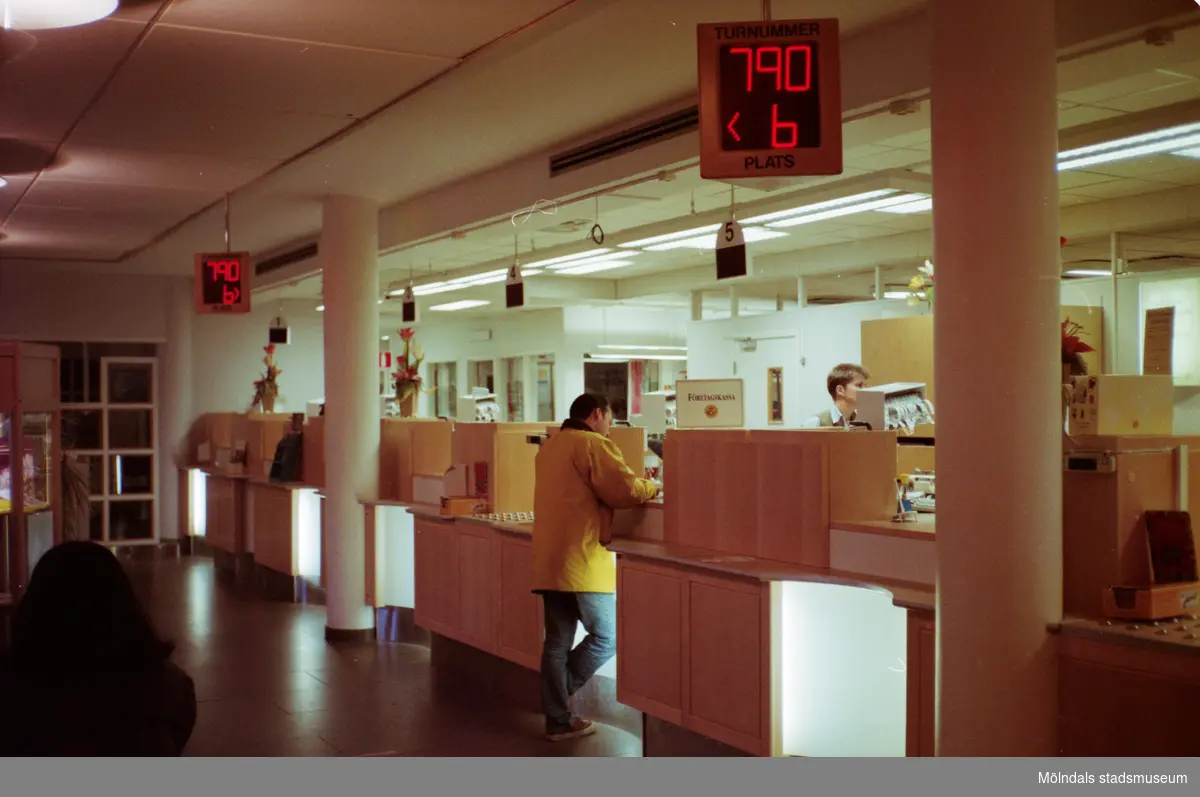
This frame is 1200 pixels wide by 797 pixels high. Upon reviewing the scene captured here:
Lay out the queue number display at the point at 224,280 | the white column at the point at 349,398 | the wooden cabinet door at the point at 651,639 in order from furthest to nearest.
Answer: the queue number display at the point at 224,280, the white column at the point at 349,398, the wooden cabinet door at the point at 651,639

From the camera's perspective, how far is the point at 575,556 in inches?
225

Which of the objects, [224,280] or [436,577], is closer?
[436,577]

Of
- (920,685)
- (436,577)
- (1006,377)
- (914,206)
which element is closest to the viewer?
(1006,377)

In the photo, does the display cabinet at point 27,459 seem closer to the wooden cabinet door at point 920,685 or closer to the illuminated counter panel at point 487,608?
the illuminated counter panel at point 487,608

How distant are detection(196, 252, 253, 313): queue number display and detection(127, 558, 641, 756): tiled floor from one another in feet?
8.27

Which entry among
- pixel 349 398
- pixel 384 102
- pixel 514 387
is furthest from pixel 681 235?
pixel 514 387

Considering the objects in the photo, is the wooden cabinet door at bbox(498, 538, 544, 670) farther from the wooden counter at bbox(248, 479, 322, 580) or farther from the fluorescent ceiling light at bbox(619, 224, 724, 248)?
the wooden counter at bbox(248, 479, 322, 580)

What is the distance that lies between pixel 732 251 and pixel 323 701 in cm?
339

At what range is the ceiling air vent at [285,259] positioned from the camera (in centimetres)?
1105

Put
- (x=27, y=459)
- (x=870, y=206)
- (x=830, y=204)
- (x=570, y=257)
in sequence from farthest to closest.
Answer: (x=570, y=257), (x=870, y=206), (x=830, y=204), (x=27, y=459)

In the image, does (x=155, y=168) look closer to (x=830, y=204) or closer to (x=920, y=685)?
(x=830, y=204)

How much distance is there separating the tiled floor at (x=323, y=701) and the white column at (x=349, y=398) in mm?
426

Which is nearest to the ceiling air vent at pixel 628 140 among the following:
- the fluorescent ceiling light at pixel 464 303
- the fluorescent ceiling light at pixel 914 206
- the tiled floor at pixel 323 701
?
the fluorescent ceiling light at pixel 914 206

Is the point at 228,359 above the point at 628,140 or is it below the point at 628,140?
below
